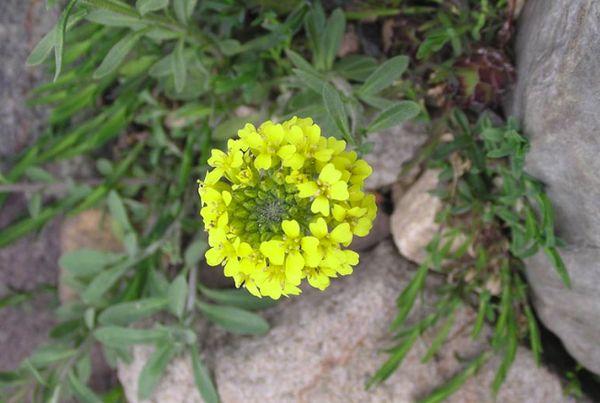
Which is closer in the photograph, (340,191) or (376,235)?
(340,191)

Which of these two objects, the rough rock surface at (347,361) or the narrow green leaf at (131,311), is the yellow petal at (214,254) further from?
the rough rock surface at (347,361)

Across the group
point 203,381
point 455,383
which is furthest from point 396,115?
point 203,381

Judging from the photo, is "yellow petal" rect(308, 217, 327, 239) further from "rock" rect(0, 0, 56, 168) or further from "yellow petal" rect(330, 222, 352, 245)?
"rock" rect(0, 0, 56, 168)

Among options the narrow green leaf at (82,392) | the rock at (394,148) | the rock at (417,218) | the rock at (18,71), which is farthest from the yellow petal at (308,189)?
the rock at (18,71)

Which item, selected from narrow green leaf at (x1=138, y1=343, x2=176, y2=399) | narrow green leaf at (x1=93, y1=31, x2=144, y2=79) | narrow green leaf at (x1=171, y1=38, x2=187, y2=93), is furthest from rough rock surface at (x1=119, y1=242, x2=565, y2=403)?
narrow green leaf at (x1=93, y1=31, x2=144, y2=79)

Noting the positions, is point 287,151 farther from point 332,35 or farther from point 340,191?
A: point 332,35

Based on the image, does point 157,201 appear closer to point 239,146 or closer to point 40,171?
point 40,171

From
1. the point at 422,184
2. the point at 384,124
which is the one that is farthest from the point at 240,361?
the point at 384,124
